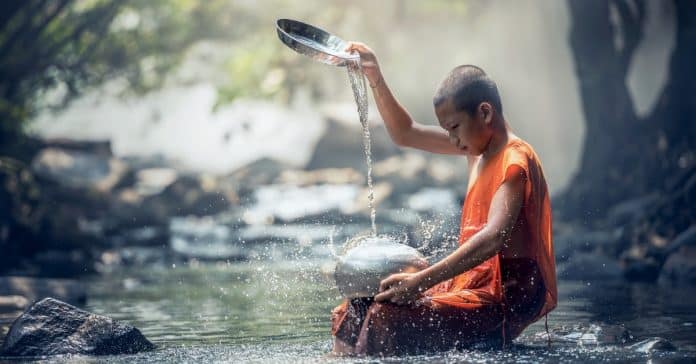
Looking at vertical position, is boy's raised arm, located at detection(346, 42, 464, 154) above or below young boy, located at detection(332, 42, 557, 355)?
above

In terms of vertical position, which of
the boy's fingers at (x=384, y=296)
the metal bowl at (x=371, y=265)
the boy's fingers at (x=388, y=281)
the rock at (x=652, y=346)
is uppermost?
the metal bowl at (x=371, y=265)

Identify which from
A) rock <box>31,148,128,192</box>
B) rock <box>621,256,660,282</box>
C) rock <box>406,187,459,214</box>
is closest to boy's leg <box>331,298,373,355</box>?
rock <box>621,256,660,282</box>

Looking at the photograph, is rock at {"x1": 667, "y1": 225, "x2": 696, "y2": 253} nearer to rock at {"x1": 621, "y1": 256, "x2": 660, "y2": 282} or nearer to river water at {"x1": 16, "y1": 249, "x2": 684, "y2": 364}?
rock at {"x1": 621, "y1": 256, "x2": 660, "y2": 282}

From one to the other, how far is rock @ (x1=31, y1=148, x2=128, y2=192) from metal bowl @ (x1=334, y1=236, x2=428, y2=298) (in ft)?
60.1

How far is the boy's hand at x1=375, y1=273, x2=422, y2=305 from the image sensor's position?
17.2ft

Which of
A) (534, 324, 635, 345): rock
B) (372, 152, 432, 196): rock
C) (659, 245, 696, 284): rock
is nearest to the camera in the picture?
(534, 324, 635, 345): rock

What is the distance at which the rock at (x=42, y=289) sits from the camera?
10711 mm

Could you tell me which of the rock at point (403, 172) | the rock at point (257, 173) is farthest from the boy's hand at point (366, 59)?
the rock at point (257, 173)

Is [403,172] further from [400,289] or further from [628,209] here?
[400,289]

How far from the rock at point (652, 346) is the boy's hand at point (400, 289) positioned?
5.05 feet

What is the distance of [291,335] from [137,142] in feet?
92.3

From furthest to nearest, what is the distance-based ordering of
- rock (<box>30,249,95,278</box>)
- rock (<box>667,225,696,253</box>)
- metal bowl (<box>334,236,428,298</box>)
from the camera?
rock (<box>30,249,95,278</box>) < rock (<box>667,225,696,253</box>) < metal bowl (<box>334,236,428,298</box>)

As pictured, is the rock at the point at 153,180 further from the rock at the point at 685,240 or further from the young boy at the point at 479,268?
the young boy at the point at 479,268

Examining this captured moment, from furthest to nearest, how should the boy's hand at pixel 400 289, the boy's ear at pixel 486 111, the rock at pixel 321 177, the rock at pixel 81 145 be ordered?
the rock at pixel 321 177
the rock at pixel 81 145
the boy's ear at pixel 486 111
the boy's hand at pixel 400 289
